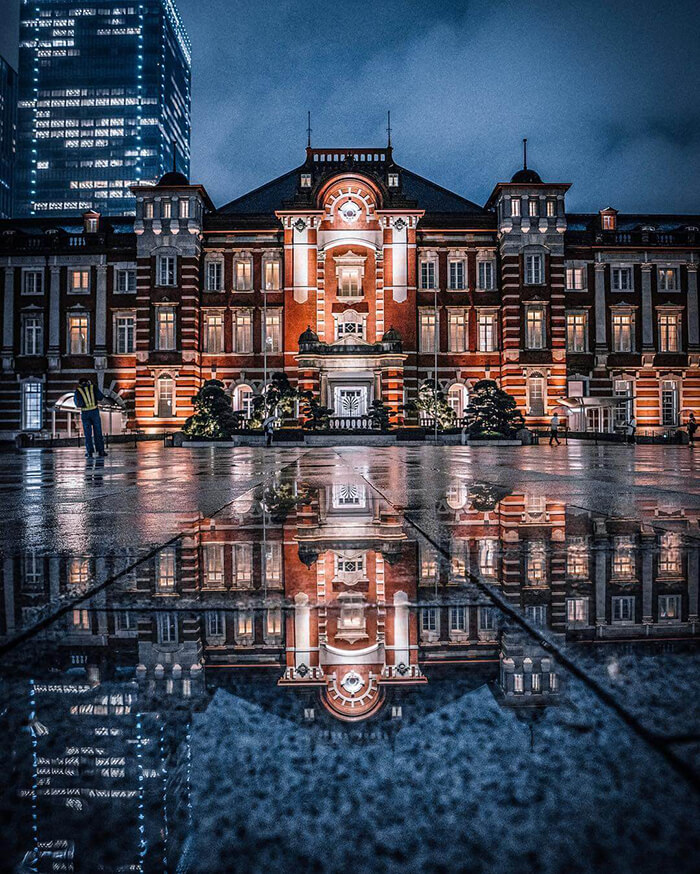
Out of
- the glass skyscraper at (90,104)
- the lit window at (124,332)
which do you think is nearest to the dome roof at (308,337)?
the lit window at (124,332)

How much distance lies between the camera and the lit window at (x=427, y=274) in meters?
35.3

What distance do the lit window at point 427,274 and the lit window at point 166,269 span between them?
13777 mm

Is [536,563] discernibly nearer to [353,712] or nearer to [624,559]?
[624,559]

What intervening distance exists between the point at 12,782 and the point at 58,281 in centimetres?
4024

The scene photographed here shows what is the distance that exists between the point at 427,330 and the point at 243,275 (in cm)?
1080

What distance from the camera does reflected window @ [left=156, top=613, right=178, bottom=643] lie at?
57.1 inches

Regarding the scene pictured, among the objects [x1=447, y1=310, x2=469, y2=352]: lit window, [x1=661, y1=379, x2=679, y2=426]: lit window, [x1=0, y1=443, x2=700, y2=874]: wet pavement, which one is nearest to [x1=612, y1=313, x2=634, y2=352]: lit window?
[x1=661, y1=379, x2=679, y2=426]: lit window

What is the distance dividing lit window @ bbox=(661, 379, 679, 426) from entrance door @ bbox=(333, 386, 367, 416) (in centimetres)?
1748

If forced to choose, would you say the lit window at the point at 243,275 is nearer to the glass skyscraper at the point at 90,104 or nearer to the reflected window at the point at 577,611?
the reflected window at the point at 577,611

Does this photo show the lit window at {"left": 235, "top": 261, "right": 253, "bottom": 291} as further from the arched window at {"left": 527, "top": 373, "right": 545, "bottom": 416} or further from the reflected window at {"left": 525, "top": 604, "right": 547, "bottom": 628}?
the reflected window at {"left": 525, "top": 604, "right": 547, "bottom": 628}

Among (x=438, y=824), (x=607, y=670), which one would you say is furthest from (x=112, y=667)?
(x=607, y=670)

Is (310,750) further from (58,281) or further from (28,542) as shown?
(58,281)

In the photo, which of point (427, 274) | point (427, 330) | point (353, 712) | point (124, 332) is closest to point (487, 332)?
point (427, 330)

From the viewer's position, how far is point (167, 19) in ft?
390
